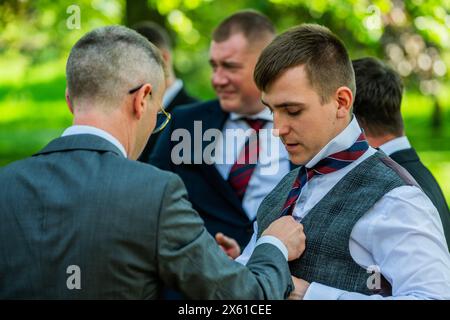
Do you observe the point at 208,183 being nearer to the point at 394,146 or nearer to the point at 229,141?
the point at 229,141

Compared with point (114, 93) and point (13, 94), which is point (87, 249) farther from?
point (13, 94)

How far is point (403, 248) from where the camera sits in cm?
268

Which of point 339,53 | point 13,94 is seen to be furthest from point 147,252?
point 13,94

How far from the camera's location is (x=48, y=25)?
11.1 metres

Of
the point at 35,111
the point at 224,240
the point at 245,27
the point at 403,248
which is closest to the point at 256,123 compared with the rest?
the point at 245,27

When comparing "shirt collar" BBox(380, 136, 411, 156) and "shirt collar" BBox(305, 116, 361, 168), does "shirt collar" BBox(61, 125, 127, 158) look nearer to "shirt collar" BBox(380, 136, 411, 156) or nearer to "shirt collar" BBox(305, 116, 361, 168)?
"shirt collar" BBox(305, 116, 361, 168)

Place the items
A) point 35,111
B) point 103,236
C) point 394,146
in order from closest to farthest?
1. point 103,236
2. point 394,146
3. point 35,111

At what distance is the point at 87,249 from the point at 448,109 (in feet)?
50.5

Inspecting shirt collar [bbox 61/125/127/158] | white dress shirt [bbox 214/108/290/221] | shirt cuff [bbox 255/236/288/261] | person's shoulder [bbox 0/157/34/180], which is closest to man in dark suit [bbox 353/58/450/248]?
white dress shirt [bbox 214/108/290/221]

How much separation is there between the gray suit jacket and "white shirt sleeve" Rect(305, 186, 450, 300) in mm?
484

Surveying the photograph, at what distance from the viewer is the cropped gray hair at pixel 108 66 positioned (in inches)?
109

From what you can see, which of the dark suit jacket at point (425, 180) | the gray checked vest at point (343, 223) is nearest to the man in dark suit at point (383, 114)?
the dark suit jacket at point (425, 180)

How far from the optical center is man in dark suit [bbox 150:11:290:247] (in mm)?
5039

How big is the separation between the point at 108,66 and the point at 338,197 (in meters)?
1.05
